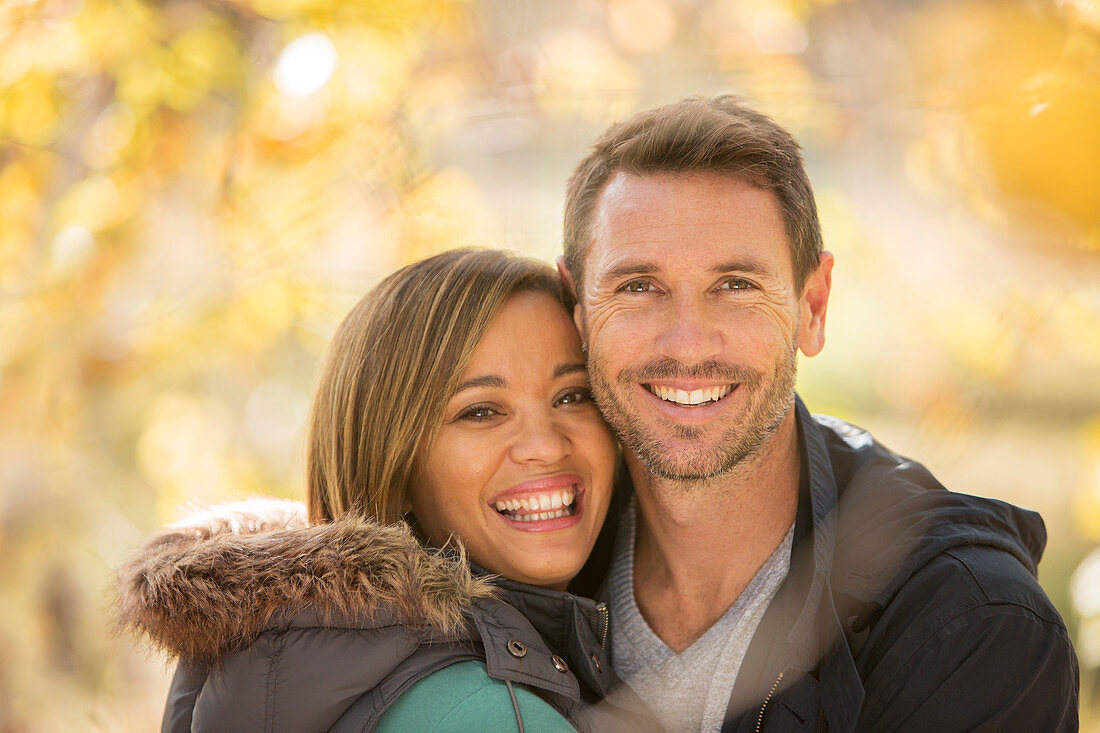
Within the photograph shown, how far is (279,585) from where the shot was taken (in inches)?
72.1

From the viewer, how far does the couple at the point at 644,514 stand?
189 cm

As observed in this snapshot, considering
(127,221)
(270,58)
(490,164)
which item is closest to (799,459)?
(490,164)

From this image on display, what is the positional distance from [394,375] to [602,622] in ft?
2.54

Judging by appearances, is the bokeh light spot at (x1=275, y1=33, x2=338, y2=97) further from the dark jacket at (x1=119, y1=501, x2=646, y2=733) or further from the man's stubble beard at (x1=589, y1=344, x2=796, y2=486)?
the dark jacket at (x1=119, y1=501, x2=646, y2=733)

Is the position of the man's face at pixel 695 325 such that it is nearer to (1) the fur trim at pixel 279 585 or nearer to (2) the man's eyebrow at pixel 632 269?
(2) the man's eyebrow at pixel 632 269

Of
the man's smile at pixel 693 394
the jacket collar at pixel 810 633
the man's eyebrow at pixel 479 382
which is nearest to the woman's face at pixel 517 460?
the man's eyebrow at pixel 479 382

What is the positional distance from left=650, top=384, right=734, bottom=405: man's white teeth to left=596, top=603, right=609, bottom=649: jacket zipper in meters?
0.53

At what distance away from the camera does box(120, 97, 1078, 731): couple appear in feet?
6.20

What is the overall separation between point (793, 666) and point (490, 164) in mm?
2253

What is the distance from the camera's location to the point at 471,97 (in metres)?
3.62

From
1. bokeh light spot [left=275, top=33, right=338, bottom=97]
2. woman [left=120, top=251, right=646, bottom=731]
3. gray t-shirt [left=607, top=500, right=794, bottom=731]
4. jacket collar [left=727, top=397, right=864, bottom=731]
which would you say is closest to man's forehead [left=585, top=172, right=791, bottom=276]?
woman [left=120, top=251, right=646, bottom=731]

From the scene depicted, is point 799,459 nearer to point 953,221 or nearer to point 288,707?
point 953,221

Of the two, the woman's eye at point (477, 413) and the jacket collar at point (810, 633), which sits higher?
the woman's eye at point (477, 413)

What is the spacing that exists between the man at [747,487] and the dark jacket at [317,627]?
45cm
